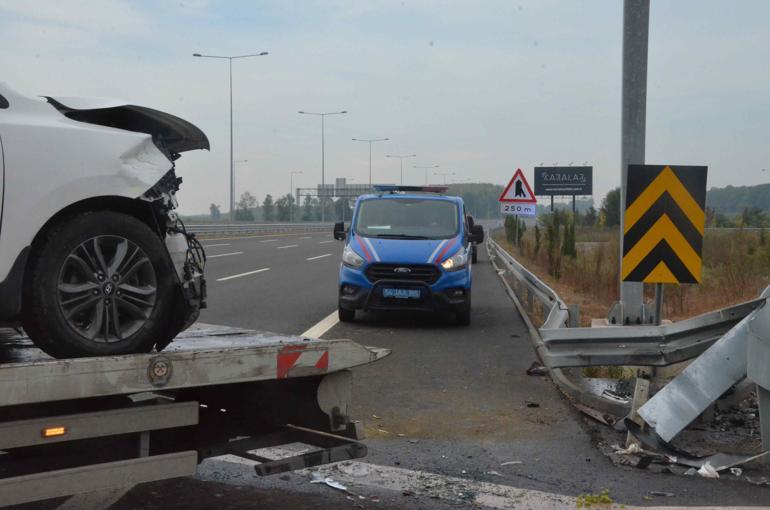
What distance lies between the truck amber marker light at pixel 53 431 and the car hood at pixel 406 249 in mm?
8312

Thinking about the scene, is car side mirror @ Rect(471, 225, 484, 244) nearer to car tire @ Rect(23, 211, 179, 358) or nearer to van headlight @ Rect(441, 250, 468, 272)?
van headlight @ Rect(441, 250, 468, 272)

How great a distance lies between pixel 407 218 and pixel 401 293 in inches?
61.8

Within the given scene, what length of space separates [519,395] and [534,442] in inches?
62.0

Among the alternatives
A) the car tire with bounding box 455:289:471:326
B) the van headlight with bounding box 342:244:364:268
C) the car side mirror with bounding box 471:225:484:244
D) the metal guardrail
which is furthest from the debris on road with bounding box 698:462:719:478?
the metal guardrail

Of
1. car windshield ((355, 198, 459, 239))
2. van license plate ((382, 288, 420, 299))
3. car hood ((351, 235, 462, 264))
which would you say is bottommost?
van license plate ((382, 288, 420, 299))

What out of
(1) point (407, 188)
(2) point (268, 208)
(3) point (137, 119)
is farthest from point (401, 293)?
(2) point (268, 208)

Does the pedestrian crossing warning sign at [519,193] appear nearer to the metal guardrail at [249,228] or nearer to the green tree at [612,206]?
the metal guardrail at [249,228]

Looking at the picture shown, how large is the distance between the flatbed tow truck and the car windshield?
25.9 ft

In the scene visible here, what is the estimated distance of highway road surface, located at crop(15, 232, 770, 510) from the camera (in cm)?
470

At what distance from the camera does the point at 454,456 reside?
223 inches

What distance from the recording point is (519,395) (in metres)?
7.61

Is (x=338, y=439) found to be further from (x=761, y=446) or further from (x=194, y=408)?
(x=761, y=446)

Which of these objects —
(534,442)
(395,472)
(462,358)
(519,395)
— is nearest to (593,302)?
(462,358)

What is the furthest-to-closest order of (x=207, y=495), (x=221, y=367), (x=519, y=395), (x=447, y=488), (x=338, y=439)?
(x=519, y=395)
(x=447, y=488)
(x=207, y=495)
(x=338, y=439)
(x=221, y=367)
